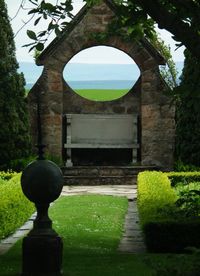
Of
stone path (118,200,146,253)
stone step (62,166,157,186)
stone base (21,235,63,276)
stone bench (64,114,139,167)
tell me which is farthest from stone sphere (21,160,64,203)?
stone bench (64,114,139,167)

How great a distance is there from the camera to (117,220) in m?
11.6

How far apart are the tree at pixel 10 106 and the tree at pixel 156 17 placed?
11181mm

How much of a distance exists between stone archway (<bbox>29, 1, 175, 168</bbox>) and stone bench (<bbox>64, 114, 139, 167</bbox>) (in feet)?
1.19

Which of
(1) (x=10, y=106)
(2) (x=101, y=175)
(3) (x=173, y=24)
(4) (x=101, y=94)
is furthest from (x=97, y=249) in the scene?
(4) (x=101, y=94)

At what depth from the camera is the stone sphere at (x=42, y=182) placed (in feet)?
19.6

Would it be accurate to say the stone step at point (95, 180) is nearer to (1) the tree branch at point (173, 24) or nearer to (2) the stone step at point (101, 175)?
(2) the stone step at point (101, 175)

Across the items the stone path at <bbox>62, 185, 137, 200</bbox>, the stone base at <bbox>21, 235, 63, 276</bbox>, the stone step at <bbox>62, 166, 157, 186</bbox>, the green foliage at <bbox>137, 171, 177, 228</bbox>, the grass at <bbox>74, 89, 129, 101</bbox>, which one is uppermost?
the grass at <bbox>74, 89, 129, 101</bbox>

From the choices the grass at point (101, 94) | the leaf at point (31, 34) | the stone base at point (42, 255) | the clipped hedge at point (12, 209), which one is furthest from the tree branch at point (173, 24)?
the grass at point (101, 94)

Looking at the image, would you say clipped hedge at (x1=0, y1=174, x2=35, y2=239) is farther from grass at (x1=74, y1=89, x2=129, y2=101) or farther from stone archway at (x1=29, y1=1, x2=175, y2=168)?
grass at (x1=74, y1=89, x2=129, y2=101)

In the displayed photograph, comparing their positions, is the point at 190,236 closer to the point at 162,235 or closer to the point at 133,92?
the point at 162,235

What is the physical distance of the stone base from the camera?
6.10 meters

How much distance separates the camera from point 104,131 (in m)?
20.6

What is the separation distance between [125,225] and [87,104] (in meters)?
9.73

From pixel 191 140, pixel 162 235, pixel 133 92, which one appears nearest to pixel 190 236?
pixel 162 235
